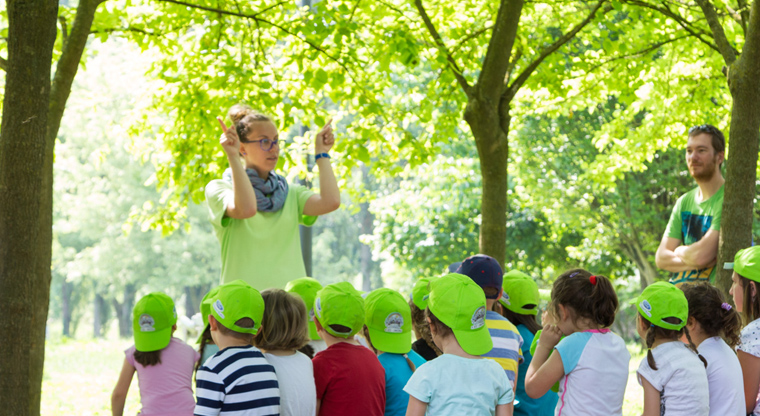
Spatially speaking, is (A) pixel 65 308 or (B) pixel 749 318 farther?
(A) pixel 65 308

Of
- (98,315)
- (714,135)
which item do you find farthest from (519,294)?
(98,315)

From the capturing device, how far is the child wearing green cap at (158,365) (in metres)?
4.45

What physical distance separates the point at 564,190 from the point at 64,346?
12.9 meters

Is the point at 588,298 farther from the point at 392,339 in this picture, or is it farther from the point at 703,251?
the point at 703,251

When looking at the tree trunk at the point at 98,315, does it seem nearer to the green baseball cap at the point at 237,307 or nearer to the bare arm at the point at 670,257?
the bare arm at the point at 670,257

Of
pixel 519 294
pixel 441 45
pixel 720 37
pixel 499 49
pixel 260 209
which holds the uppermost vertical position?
pixel 441 45

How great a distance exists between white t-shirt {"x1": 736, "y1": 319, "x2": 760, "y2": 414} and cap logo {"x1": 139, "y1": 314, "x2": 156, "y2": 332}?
313cm

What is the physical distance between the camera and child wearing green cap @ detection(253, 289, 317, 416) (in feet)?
11.5

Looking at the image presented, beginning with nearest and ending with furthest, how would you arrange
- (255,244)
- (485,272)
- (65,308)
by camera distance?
1. (485,272)
2. (255,244)
3. (65,308)

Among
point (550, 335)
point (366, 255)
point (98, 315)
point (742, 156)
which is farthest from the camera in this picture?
point (366, 255)

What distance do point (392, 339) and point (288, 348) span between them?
53 centimetres

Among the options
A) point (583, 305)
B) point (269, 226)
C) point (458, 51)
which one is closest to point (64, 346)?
point (458, 51)

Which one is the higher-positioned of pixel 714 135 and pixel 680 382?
pixel 714 135

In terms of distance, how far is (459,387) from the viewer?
3.16 meters
